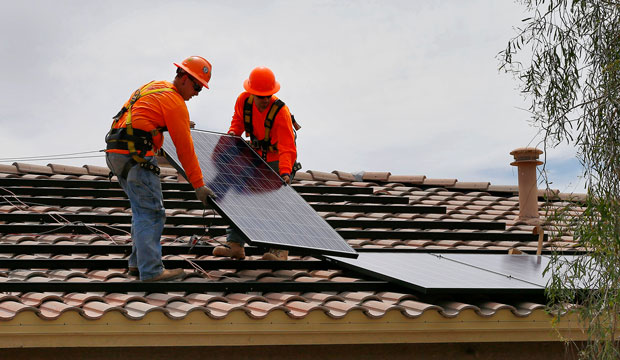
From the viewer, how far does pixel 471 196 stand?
40.3ft

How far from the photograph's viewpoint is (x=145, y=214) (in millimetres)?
6797

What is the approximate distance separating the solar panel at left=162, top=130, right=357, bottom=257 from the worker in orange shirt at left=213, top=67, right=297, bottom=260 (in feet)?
0.67

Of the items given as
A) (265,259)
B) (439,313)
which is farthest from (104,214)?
(439,313)

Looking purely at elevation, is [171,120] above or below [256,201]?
above

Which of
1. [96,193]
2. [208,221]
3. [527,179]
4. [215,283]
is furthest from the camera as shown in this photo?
[527,179]

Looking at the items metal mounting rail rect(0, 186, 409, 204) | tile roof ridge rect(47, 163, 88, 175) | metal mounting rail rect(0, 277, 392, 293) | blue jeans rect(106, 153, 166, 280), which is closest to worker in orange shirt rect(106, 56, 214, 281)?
blue jeans rect(106, 153, 166, 280)

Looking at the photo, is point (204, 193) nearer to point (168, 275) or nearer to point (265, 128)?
point (168, 275)

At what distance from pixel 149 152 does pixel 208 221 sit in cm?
248

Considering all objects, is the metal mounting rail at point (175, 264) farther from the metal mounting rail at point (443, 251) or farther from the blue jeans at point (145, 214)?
the metal mounting rail at point (443, 251)

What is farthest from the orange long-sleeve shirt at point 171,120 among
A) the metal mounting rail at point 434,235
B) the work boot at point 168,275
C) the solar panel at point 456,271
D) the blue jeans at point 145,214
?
the metal mounting rail at point 434,235

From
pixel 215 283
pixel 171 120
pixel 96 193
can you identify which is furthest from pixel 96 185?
pixel 215 283

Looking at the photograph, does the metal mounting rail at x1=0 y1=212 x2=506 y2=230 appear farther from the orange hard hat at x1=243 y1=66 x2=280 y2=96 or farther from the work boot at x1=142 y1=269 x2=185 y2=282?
the work boot at x1=142 y1=269 x2=185 y2=282

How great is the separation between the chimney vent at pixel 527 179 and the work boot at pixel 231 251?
4.88 meters

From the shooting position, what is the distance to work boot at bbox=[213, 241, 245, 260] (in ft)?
25.7
